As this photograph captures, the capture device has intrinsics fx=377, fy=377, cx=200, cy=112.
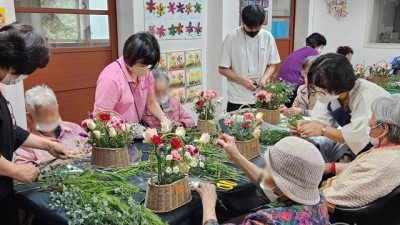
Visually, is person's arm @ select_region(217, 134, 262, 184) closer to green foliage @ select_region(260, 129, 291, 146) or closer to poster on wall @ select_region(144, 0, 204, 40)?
green foliage @ select_region(260, 129, 291, 146)

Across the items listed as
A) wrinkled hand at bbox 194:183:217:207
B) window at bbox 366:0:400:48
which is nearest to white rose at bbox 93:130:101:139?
wrinkled hand at bbox 194:183:217:207

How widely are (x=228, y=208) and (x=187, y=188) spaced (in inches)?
11.0

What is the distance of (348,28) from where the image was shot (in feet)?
22.1

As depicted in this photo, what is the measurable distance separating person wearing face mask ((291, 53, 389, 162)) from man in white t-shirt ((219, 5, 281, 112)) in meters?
0.97

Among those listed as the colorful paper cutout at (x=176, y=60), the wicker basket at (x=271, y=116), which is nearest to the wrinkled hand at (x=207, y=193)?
the wicker basket at (x=271, y=116)

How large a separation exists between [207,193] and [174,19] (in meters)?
2.90

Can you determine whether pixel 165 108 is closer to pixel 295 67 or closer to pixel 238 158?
pixel 238 158

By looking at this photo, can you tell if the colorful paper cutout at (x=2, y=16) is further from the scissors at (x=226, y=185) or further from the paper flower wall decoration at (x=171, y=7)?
the scissors at (x=226, y=185)

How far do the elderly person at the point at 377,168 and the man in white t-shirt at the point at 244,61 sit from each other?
4.90 feet

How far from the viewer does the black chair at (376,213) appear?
165 cm

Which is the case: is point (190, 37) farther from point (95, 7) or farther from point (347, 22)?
point (347, 22)

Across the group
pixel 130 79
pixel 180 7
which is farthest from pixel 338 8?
pixel 130 79

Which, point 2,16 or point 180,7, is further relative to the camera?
point 180,7

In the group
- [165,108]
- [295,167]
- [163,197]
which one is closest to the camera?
[295,167]
